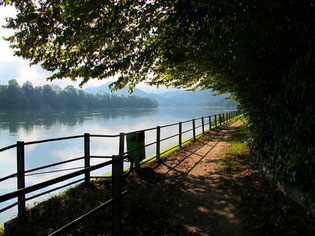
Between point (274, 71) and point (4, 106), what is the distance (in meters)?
104

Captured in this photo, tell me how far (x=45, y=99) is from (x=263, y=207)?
11556 cm

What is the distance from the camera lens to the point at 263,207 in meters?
3.64

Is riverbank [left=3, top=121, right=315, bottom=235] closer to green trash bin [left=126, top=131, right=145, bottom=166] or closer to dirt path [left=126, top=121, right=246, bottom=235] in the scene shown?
dirt path [left=126, top=121, right=246, bottom=235]

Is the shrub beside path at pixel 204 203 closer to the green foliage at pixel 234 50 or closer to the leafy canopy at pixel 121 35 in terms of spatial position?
the green foliage at pixel 234 50

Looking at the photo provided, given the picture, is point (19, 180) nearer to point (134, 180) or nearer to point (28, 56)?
point (134, 180)

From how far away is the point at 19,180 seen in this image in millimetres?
3656

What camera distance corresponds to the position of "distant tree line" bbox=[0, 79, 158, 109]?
85.4 m

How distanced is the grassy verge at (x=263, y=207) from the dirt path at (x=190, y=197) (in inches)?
8.0

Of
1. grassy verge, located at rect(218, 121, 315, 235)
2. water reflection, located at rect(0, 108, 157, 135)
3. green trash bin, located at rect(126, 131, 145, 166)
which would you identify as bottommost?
water reflection, located at rect(0, 108, 157, 135)

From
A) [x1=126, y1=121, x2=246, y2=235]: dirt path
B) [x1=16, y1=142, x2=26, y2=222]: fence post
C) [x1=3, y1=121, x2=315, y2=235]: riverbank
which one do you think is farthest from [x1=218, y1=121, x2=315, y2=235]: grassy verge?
[x1=16, y1=142, x2=26, y2=222]: fence post

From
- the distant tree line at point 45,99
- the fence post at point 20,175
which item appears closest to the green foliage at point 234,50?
the fence post at point 20,175

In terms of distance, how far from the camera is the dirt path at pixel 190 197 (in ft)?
11.1

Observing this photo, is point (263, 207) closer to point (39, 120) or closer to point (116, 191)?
point (116, 191)

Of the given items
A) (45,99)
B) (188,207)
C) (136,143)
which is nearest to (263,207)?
(188,207)
